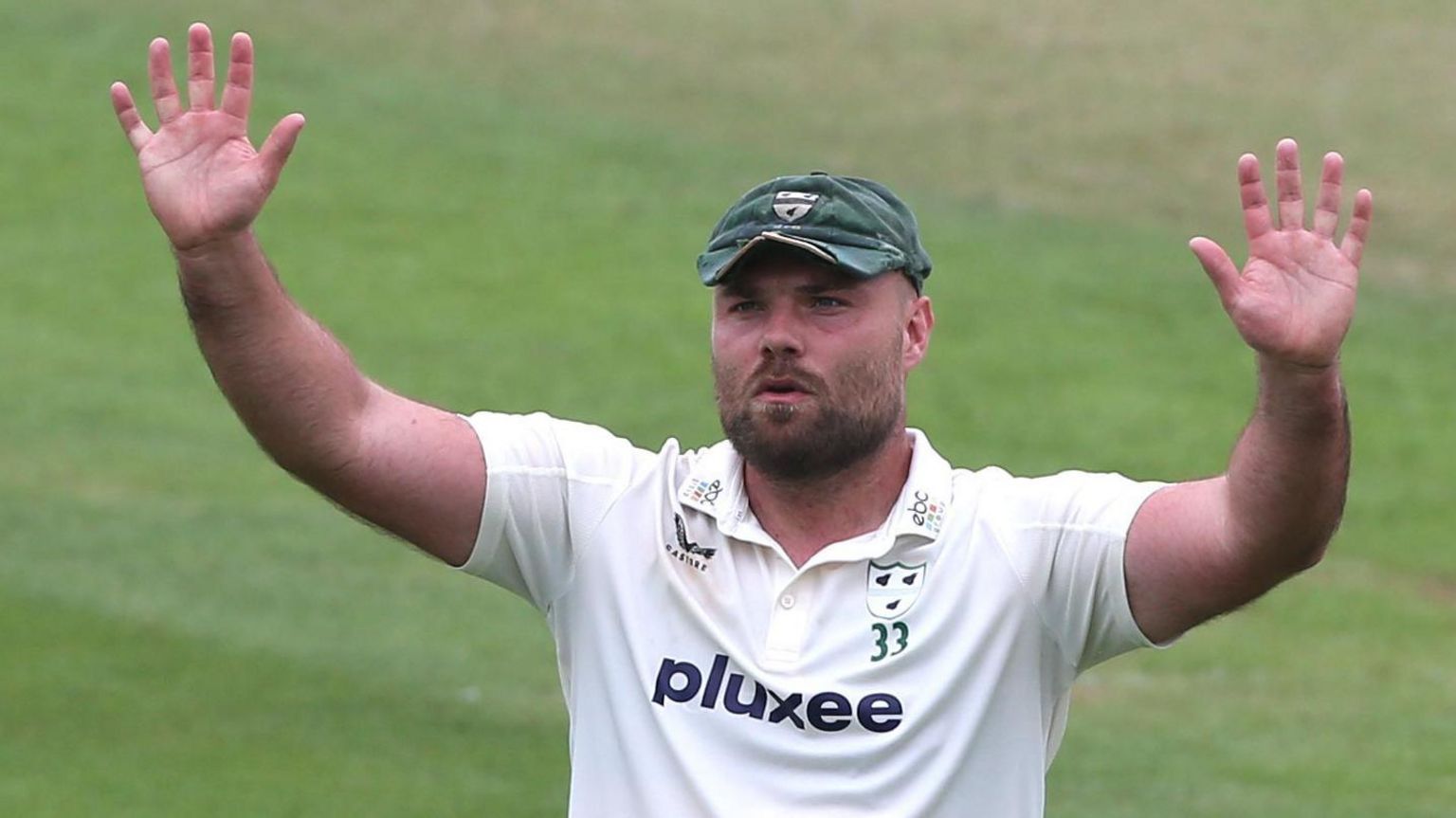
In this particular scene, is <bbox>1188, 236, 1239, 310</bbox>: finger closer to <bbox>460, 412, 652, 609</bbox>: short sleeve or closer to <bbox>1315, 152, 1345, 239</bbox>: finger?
<bbox>1315, 152, 1345, 239</bbox>: finger

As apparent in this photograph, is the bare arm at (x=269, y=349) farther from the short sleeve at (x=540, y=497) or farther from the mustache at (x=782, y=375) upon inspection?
the mustache at (x=782, y=375)

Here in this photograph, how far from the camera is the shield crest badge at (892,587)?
4812 mm

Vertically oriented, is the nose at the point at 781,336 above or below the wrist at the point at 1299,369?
above

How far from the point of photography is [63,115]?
23.2 m

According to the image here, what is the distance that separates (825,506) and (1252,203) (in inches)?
36.7

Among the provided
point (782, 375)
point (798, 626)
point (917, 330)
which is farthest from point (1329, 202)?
point (798, 626)

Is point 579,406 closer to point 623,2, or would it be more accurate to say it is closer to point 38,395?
point 38,395

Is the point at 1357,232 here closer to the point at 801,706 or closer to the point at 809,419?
the point at 809,419

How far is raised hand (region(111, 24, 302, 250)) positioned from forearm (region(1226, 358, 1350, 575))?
172 cm

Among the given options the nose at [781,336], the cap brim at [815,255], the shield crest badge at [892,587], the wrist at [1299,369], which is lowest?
the shield crest badge at [892,587]

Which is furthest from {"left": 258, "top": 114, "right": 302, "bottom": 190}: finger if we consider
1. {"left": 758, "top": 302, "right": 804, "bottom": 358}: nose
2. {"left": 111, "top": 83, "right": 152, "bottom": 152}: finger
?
{"left": 758, "top": 302, "right": 804, "bottom": 358}: nose

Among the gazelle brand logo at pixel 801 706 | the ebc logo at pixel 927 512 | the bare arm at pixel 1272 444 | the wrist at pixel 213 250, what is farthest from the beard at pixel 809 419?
the wrist at pixel 213 250

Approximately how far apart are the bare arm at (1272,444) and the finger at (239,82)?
169cm

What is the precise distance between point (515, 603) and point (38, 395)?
5170 mm
